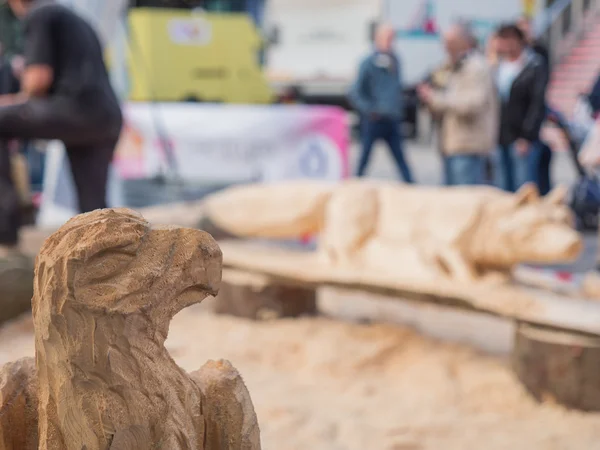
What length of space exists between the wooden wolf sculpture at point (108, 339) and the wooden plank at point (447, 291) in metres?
2.07

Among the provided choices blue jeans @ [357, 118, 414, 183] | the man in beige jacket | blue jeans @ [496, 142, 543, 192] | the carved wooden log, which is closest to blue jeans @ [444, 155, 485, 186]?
the man in beige jacket

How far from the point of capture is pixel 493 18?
24.5 ft

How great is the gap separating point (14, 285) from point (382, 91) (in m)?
3.51

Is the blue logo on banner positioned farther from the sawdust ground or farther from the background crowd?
the sawdust ground

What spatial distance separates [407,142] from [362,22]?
259cm

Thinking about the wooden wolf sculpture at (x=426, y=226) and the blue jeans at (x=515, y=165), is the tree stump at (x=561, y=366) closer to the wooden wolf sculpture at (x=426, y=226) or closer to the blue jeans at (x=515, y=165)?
the wooden wolf sculpture at (x=426, y=226)

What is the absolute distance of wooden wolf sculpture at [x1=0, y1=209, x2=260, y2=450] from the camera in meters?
1.26

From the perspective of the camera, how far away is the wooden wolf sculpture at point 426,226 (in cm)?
349

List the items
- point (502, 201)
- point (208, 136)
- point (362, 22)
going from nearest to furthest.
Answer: point (502, 201), point (208, 136), point (362, 22)

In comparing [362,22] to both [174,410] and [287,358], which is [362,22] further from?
[174,410]

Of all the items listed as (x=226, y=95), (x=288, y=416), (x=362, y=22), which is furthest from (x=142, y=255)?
(x=362, y=22)

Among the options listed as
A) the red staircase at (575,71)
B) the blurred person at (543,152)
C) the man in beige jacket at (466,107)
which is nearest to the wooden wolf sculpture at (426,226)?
the man in beige jacket at (466,107)

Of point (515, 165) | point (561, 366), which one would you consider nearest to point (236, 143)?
point (515, 165)

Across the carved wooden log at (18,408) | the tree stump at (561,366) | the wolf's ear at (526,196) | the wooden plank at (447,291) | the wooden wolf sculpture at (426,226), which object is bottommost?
the tree stump at (561,366)
